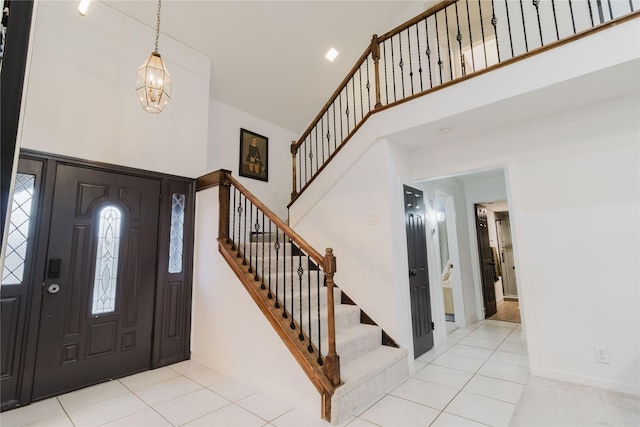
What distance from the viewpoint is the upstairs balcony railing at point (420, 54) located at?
3738 mm

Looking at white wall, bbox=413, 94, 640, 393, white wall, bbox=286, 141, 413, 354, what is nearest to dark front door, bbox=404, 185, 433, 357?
white wall, bbox=286, 141, 413, 354

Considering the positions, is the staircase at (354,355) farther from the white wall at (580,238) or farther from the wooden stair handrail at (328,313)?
the white wall at (580,238)

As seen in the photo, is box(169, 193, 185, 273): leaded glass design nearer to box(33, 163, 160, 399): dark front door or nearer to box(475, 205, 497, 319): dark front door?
box(33, 163, 160, 399): dark front door

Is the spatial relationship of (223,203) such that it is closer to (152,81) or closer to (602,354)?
(152,81)

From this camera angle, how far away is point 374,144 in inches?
147

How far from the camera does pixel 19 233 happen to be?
2678 mm

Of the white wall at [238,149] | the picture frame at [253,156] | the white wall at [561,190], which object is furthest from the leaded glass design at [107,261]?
the white wall at [561,190]

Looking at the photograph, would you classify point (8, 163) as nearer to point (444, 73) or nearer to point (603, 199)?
point (603, 199)

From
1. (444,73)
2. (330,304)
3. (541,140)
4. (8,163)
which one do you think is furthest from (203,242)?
(444,73)

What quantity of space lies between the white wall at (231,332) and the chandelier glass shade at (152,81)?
1280mm

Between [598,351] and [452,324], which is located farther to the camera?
[452,324]

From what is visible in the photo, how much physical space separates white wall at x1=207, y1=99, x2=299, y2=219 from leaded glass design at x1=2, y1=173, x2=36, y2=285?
2200 mm

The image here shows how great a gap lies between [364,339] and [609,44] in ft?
10.8

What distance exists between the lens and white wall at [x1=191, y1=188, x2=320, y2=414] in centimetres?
263
